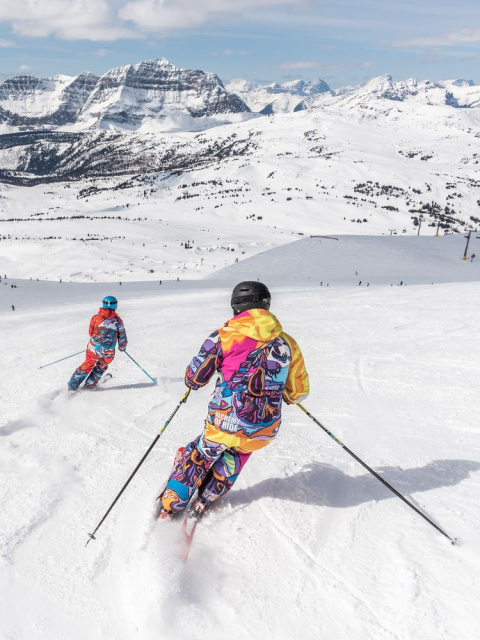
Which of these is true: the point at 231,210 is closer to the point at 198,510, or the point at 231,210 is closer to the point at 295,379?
the point at 295,379

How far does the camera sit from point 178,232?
6988cm

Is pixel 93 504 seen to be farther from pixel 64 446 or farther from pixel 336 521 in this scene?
pixel 336 521

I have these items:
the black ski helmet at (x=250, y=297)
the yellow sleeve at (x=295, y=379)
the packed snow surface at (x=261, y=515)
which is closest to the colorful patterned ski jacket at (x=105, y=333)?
the packed snow surface at (x=261, y=515)

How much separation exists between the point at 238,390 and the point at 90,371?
171 inches

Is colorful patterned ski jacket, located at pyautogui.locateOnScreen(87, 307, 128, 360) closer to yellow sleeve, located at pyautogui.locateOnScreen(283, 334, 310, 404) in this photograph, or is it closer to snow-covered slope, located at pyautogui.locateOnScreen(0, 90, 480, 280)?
yellow sleeve, located at pyautogui.locateOnScreen(283, 334, 310, 404)

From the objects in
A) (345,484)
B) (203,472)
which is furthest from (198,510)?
(345,484)

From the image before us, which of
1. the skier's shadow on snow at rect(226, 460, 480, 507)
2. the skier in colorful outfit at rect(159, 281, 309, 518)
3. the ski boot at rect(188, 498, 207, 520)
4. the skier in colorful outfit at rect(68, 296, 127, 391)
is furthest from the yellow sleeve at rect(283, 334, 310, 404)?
the skier in colorful outfit at rect(68, 296, 127, 391)

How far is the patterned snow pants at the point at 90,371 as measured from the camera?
681cm

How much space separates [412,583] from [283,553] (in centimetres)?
89

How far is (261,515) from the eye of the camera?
3.58 metres

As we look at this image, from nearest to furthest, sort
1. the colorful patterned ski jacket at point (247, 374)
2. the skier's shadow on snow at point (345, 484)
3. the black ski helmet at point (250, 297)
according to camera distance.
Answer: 1. the colorful patterned ski jacket at point (247, 374)
2. the black ski helmet at point (250, 297)
3. the skier's shadow on snow at point (345, 484)

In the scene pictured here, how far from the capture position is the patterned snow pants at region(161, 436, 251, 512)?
11.2 ft

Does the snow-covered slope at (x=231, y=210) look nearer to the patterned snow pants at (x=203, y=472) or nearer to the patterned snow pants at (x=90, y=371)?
the patterned snow pants at (x=90, y=371)

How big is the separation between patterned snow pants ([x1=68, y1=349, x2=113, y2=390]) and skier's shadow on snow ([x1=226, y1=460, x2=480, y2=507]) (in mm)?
3848
